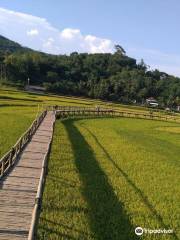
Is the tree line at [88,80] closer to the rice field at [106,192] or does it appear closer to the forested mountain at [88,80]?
the forested mountain at [88,80]

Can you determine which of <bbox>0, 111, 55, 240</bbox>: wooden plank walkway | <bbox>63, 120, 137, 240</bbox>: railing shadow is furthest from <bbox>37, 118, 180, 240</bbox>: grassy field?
<bbox>0, 111, 55, 240</bbox>: wooden plank walkway

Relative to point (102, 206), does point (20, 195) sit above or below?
above

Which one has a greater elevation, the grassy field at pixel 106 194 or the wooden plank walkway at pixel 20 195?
the wooden plank walkway at pixel 20 195

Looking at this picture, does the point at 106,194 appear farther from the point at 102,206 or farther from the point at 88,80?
the point at 88,80

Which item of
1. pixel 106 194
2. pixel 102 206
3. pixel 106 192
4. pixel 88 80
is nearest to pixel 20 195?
pixel 102 206

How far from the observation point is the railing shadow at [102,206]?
14.0 meters

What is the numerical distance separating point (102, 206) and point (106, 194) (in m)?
1.88

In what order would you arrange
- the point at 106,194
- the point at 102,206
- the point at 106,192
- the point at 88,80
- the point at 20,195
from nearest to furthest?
the point at 20,195 → the point at 102,206 → the point at 106,194 → the point at 106,192 → the point at 88,80

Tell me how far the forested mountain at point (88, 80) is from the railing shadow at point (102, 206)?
11288cm

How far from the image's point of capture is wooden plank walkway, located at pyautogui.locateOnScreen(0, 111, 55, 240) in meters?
11.9

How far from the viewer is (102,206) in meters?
16.5

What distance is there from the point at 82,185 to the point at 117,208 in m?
3.22

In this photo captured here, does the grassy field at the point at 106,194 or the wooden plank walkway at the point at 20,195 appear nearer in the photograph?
the wooden plank walkway at the point at 20,195

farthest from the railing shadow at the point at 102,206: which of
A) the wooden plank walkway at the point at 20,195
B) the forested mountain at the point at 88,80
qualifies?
the forested mountain at the point at 88,80
